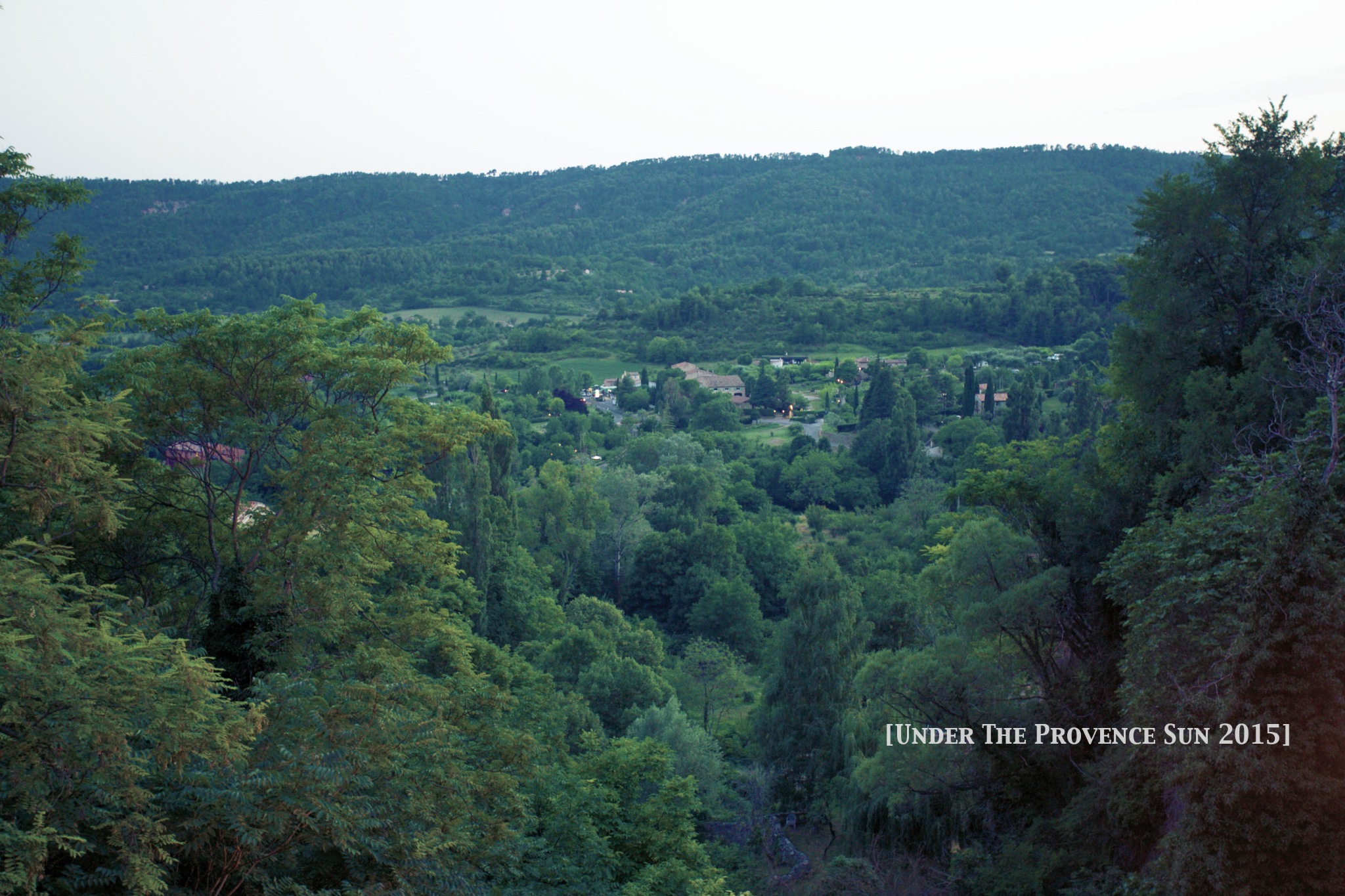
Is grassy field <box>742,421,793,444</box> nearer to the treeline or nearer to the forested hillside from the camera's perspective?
the treeline

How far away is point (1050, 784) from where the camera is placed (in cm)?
1658

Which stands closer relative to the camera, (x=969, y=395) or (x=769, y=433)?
(x=969, y=395)

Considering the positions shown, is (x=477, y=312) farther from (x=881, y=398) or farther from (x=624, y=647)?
(x=624, y=647)

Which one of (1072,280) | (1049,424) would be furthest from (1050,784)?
(1072,280)

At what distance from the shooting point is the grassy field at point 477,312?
130 meters

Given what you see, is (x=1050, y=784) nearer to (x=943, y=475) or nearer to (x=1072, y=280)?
(x=943, y=475)

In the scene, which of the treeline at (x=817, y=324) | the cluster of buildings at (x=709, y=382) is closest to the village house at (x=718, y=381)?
the cluster of buildings at (x=709, y=382)

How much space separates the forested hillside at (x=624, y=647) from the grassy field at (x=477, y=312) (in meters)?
106

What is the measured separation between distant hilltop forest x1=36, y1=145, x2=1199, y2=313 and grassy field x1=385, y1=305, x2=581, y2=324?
2.37 m

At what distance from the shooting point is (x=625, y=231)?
634 ft

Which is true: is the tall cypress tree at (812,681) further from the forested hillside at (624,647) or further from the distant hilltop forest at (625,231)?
the distant hilltop forest at (625,231)

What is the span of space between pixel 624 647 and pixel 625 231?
171919 mm

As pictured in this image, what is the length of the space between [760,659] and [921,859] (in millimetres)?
22494

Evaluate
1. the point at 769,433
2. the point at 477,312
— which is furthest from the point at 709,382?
the point at 477,312
